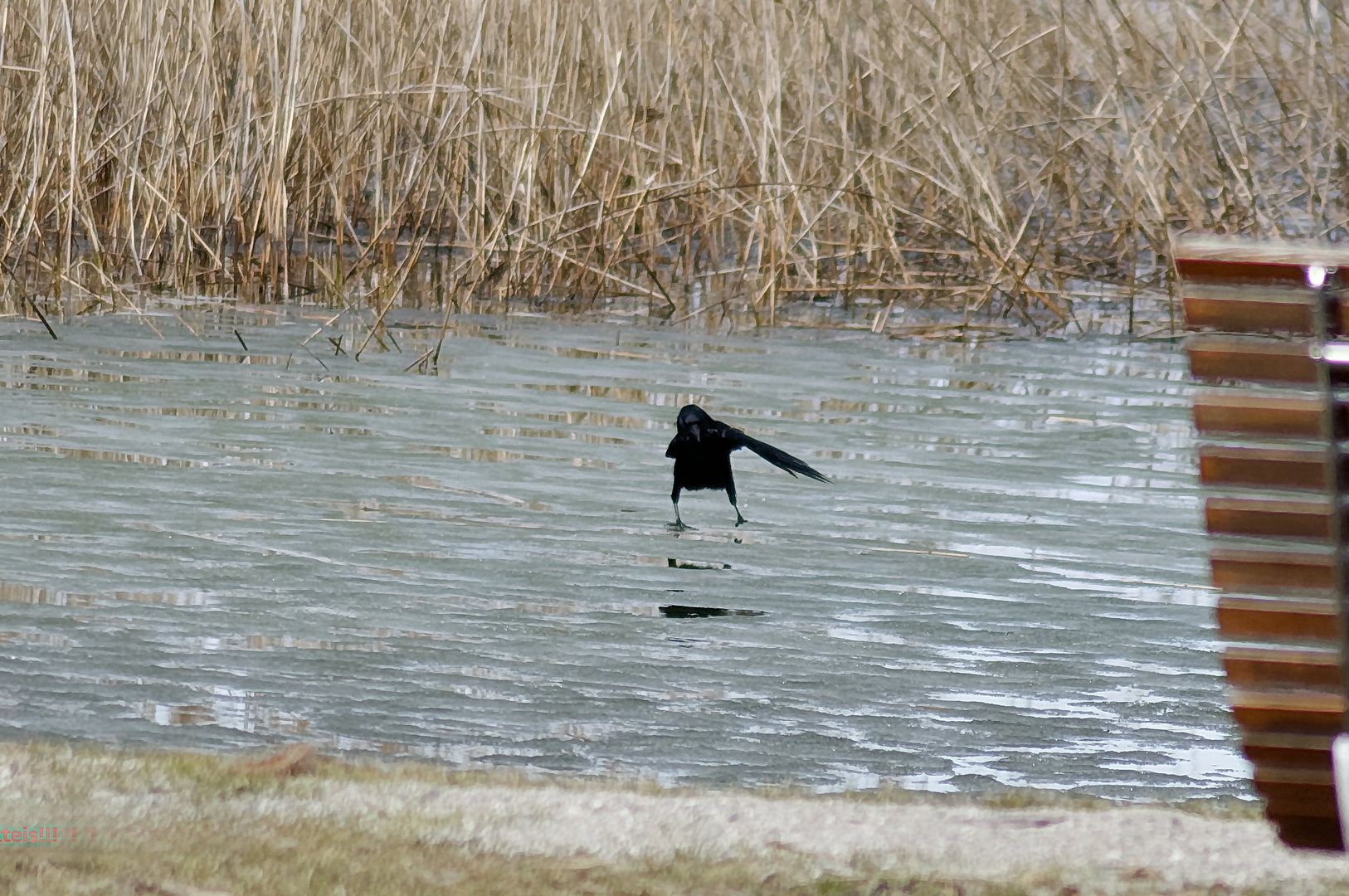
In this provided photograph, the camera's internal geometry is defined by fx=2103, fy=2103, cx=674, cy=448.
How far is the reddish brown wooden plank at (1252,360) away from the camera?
2.66 metres

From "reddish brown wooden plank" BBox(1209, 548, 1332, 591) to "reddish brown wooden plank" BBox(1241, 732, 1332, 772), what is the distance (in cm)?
21

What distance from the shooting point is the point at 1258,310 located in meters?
2.64

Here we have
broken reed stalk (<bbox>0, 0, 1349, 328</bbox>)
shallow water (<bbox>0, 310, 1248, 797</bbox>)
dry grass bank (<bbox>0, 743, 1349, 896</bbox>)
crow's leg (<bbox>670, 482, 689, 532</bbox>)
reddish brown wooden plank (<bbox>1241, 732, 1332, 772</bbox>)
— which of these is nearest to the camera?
reddish brown wooden plank (<bbox>1241, 732, 1332, 772</bbox>)

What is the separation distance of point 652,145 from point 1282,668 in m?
7.57

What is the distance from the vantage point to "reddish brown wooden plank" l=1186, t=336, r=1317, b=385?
2.66 m

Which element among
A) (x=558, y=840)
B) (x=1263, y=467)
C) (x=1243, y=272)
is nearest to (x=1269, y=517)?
(x=1263, y=467)

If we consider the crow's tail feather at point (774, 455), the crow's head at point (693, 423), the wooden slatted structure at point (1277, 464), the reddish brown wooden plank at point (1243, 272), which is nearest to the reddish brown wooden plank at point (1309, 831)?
the wooden slatted structure at point (1277, 464)

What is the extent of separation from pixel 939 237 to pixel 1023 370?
165 centimetres

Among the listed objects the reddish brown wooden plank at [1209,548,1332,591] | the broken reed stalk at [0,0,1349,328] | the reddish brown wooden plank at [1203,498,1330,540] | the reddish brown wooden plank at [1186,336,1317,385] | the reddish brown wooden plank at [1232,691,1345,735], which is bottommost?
the reddish brown wooden plank at [1232,691,1345,735]

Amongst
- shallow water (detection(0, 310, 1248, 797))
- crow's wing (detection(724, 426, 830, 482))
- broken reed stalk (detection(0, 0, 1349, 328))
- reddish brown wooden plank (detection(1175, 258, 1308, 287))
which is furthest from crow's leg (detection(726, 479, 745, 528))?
reddish brown wooden plank (detection(1175, 258, 1308, 287))

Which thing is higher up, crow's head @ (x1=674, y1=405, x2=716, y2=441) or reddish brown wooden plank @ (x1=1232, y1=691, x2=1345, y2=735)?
crow's head @ (x1=674, y1=405, x2=716, y2=441)

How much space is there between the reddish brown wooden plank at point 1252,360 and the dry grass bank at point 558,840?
A: 0.81 meters

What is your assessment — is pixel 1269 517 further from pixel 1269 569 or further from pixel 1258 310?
pixel 1258 310

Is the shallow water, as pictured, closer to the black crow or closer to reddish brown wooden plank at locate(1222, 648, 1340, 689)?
the black crow
